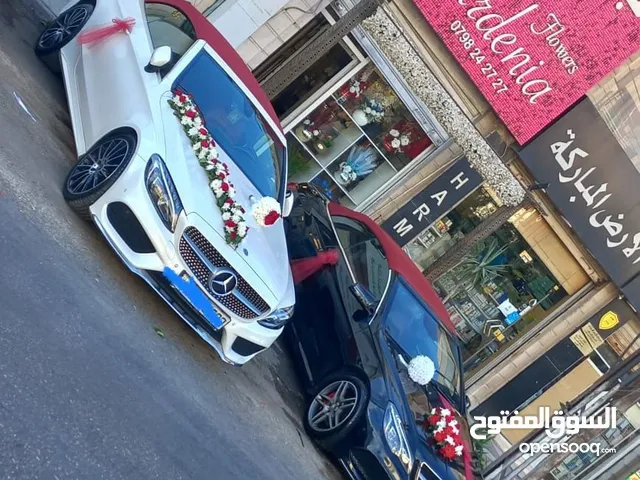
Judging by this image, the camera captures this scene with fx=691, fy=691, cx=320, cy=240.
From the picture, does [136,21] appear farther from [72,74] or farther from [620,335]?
[620,335]

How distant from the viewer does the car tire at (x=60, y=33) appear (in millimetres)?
6770

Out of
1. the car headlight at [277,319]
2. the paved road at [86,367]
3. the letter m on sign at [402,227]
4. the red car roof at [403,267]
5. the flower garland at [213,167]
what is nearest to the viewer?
the paved road at [86,367]

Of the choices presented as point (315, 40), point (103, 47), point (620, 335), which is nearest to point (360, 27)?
point (315, 40)

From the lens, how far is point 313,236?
24.7 ft

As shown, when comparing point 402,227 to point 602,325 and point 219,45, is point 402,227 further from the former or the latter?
point 219,45

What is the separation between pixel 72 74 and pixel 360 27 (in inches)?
257

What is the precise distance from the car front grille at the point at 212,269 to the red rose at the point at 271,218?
0.69 meters

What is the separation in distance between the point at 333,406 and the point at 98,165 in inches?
125

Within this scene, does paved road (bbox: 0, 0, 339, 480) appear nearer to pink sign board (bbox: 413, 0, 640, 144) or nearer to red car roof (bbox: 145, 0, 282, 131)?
red car roof (bbox: 145, 0, 282, 131)

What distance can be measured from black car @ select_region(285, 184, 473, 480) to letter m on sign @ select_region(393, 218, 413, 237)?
15.2 ft

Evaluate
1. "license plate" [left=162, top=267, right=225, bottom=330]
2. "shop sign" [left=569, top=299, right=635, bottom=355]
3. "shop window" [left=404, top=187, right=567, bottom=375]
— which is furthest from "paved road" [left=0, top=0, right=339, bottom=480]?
"shop sign" [left=569, top=299, right=635, bottom=355]

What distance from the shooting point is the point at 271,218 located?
6.14 meters

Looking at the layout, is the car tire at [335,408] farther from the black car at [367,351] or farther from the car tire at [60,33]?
the car tire at [60,33]

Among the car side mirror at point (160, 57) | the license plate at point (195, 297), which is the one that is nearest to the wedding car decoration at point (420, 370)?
the license plate at point (195, 297)
